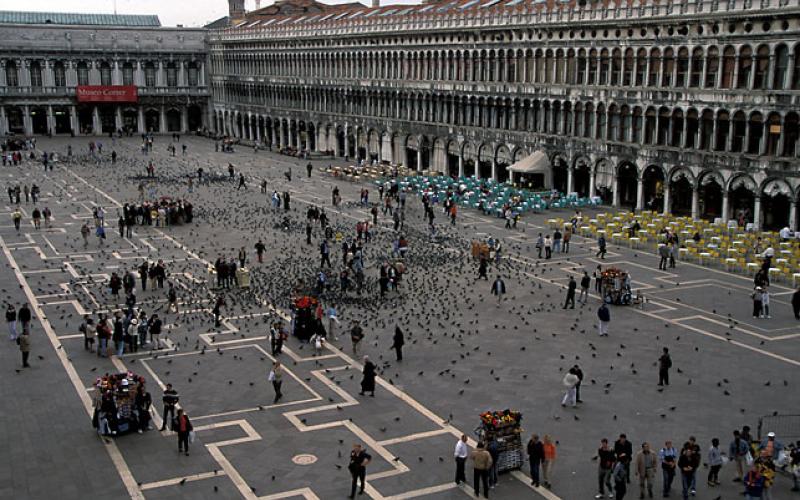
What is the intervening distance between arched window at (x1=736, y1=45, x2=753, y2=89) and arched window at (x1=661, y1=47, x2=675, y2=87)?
5.82 m

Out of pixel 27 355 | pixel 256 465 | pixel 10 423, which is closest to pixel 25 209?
pixel 27 355

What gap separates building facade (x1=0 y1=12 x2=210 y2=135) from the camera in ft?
404

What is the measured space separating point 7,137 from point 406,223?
83.3 meters

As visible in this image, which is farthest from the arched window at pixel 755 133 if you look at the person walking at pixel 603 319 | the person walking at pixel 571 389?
the person walking at pixel 571 389

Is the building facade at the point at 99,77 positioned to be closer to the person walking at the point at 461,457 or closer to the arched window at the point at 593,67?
the arched window at the point at 593,67

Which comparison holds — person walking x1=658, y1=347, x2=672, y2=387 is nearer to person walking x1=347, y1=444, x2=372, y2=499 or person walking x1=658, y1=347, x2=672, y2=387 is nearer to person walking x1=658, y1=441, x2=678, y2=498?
person walking x1=658, y1=441, x2=678, y2=498

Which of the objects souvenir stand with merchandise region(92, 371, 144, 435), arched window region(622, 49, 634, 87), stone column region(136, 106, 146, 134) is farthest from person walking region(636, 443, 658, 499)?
stone column region(136, 106, 146, 134)

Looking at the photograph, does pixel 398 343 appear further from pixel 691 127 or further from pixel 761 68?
pixel 691 127

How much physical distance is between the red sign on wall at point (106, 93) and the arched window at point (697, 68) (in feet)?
306

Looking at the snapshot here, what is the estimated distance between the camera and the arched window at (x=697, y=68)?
58125 mm

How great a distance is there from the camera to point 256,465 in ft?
72.5

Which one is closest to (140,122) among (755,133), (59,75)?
(59,75)

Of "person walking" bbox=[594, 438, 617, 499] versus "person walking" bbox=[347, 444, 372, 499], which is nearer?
"person walking" bbox=[347, 444, 372, 499]

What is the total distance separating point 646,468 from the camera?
20500mm
